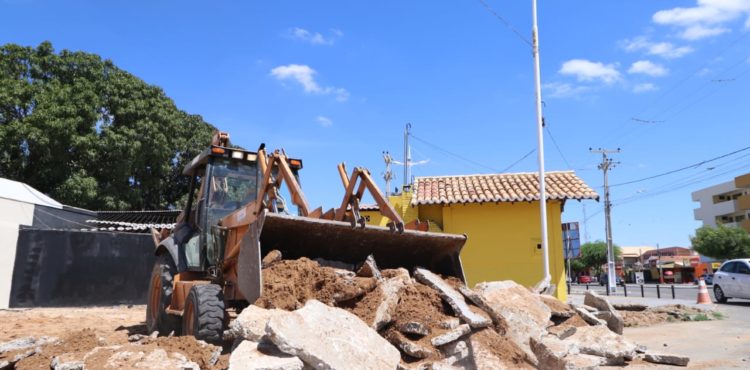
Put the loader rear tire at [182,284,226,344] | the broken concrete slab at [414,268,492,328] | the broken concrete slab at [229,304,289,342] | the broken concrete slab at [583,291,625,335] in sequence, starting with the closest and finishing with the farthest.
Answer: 1. the broken concrete slab at [229,304,289,342]
2. the broken concrete slab at [414,268,492,328]
3. the loader rear tire at [182,284,226,344]
4. the broken concrete slab at [583,291,625,335]

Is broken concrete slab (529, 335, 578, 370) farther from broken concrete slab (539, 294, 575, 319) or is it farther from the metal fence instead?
the metal fence

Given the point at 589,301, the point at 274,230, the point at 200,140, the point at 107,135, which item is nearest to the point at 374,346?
the point at 274,230

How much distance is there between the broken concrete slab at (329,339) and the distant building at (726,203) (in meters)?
56.9

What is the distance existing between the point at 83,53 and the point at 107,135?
4.04m

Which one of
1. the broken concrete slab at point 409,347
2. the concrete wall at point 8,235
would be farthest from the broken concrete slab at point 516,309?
the concrete wall at point 8,235

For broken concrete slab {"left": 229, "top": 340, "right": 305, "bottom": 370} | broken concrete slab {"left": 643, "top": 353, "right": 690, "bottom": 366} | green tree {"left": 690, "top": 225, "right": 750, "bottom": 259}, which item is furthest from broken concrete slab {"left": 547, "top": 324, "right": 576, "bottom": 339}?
green tree {"left": 690, "top": 225, "right": 750, "bottom": 259}

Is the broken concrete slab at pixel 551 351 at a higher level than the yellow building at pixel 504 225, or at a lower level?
lower

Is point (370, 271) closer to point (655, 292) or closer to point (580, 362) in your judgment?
point (580, 362)

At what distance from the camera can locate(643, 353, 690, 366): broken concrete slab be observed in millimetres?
6848

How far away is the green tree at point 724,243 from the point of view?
154 ft

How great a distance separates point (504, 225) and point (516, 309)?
9.55 metres

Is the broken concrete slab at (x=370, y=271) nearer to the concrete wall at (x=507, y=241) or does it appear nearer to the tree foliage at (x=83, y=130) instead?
the concrete wall at (x=507, y=241)

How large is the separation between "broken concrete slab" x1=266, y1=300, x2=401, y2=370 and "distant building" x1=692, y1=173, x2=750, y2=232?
5694cm

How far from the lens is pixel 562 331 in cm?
667
